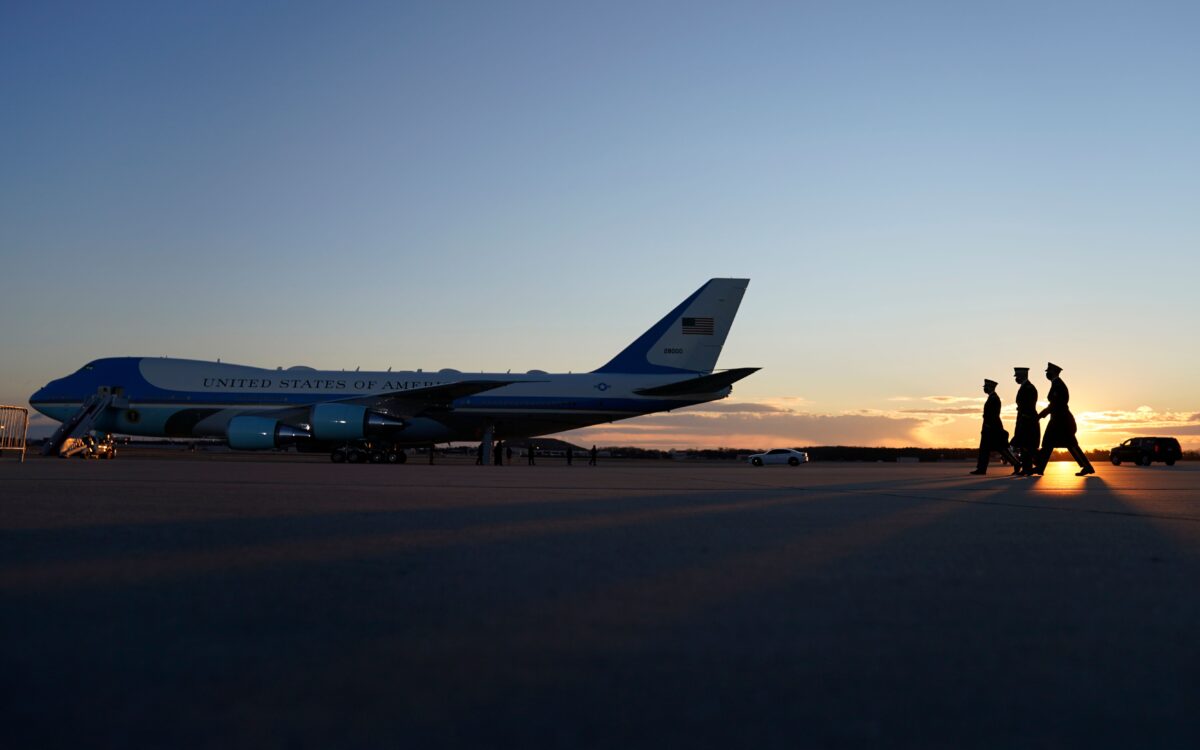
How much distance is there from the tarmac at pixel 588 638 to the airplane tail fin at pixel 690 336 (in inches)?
913

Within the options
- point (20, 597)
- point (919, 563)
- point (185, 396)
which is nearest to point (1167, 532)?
point (919, 563)

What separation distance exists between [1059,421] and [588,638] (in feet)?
40.0

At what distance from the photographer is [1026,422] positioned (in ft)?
43.5

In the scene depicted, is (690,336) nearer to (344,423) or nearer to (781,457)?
(344,423)

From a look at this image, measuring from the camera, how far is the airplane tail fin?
2742cm

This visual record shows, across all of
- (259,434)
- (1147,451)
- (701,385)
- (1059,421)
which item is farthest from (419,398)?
(1147,451)

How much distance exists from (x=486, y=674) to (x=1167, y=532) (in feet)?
13.7

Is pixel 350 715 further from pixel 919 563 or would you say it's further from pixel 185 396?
pixel 185 396

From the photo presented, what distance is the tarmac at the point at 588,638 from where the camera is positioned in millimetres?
1390

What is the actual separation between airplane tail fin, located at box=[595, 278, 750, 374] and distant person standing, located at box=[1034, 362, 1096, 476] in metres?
15.2

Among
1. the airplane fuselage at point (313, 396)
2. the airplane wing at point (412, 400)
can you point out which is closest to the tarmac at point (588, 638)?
the airplane wing at point (412, 400)

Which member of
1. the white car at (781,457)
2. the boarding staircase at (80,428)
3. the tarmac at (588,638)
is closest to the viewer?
the tarmac at (588,638)

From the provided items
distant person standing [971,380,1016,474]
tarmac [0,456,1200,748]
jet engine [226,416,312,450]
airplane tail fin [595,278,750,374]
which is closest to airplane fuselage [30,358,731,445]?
Answer: airplane tail fin [595,278,750,374]

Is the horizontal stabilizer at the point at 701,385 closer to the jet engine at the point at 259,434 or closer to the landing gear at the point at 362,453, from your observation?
the landing gear at the point at 362,453
